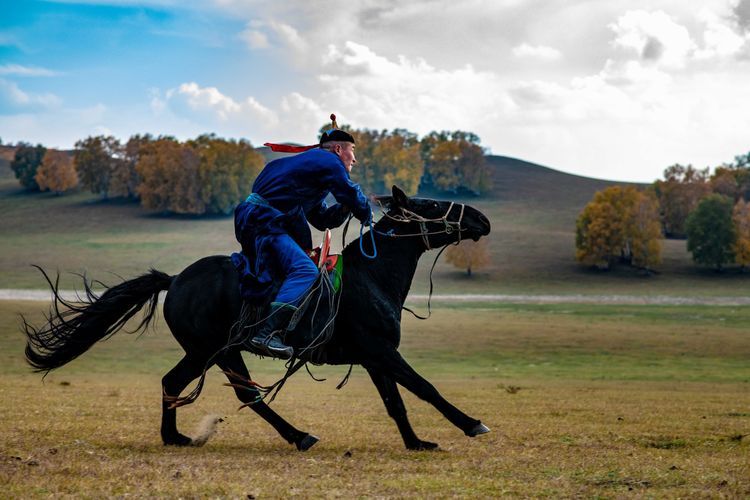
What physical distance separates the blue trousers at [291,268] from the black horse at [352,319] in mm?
443

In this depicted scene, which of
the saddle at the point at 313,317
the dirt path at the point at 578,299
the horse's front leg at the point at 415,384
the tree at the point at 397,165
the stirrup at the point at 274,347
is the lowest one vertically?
the dirt path at the point at 578,299

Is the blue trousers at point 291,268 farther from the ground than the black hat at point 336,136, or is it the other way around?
the black hat at point 336,136

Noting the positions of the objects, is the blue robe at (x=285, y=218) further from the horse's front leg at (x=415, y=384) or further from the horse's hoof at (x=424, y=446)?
the horse's hoof at (x=424, y=446)

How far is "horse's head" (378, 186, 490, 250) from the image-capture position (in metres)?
9.84

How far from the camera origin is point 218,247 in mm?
99750

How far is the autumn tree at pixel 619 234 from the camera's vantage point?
97812 millimetres

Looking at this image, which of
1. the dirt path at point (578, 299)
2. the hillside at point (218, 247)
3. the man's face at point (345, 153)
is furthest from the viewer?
the hillside at point (218, 247)

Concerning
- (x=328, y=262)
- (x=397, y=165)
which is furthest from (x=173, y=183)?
(x=328, y=262)

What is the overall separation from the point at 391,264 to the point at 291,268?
3.56 ft

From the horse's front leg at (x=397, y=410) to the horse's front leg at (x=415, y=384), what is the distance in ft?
0.64

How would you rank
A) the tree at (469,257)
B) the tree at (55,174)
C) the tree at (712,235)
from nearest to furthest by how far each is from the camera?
the tree at (469,257) < the tree at (712,235) < the tree at (55,174)

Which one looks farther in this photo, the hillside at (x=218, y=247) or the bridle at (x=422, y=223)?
the hillside at (x=218, y=247)

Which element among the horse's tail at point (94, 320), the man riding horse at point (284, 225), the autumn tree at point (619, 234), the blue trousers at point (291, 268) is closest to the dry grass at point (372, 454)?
the horse's tail at point (94, 320)

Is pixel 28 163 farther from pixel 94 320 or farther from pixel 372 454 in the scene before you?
pixel 372 454
